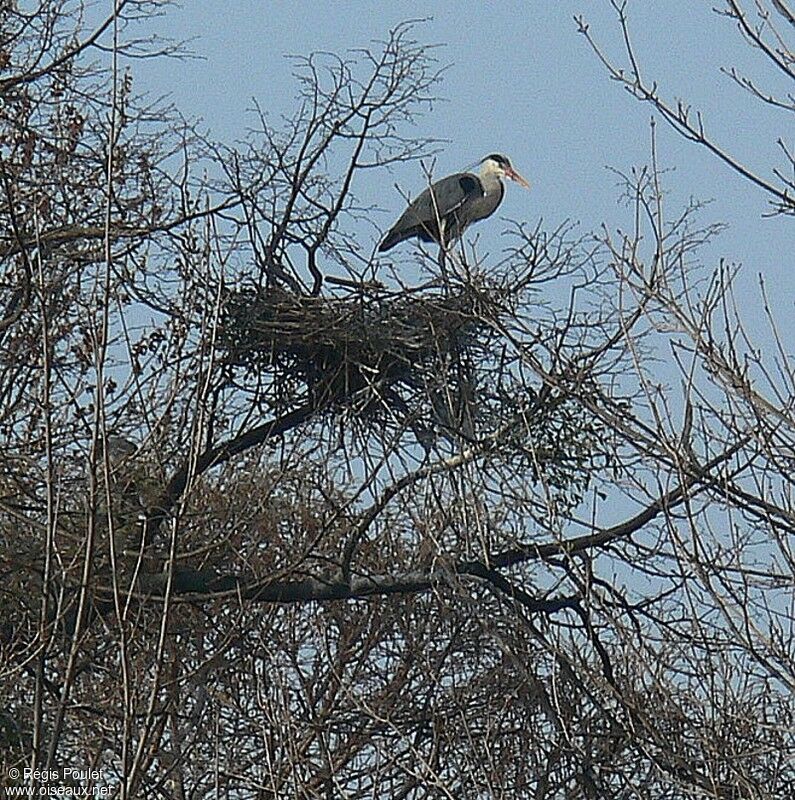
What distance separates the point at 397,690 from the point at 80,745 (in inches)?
86.0

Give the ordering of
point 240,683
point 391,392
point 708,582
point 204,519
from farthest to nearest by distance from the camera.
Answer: point 240,683 < point 391,392 < point 204,519 < point 708,582

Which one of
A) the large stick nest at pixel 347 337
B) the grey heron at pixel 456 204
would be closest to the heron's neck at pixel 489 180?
the grey heron at pixel 456 204

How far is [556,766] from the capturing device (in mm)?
5520

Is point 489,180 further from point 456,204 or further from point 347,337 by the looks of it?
point 347,337

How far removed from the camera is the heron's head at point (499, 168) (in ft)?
33.5

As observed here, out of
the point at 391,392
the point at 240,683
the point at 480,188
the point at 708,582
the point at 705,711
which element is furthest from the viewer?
the point at 480,188

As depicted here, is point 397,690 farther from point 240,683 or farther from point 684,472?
point 684,472

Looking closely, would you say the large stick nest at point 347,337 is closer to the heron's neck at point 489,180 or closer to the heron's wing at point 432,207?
the heron's wing at point 432,207

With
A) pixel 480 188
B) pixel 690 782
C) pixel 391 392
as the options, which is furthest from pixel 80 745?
pixel 480 188

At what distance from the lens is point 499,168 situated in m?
10.4

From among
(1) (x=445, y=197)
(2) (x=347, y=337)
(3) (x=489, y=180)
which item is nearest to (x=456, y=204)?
(1) (x=445, y=197)

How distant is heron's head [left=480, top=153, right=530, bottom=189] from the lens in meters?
10.2

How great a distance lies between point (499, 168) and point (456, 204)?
55.9 inches

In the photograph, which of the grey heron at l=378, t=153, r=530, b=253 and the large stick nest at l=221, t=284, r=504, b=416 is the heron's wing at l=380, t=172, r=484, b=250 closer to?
the grey heron at l=378, t=153, r=530, b=253
